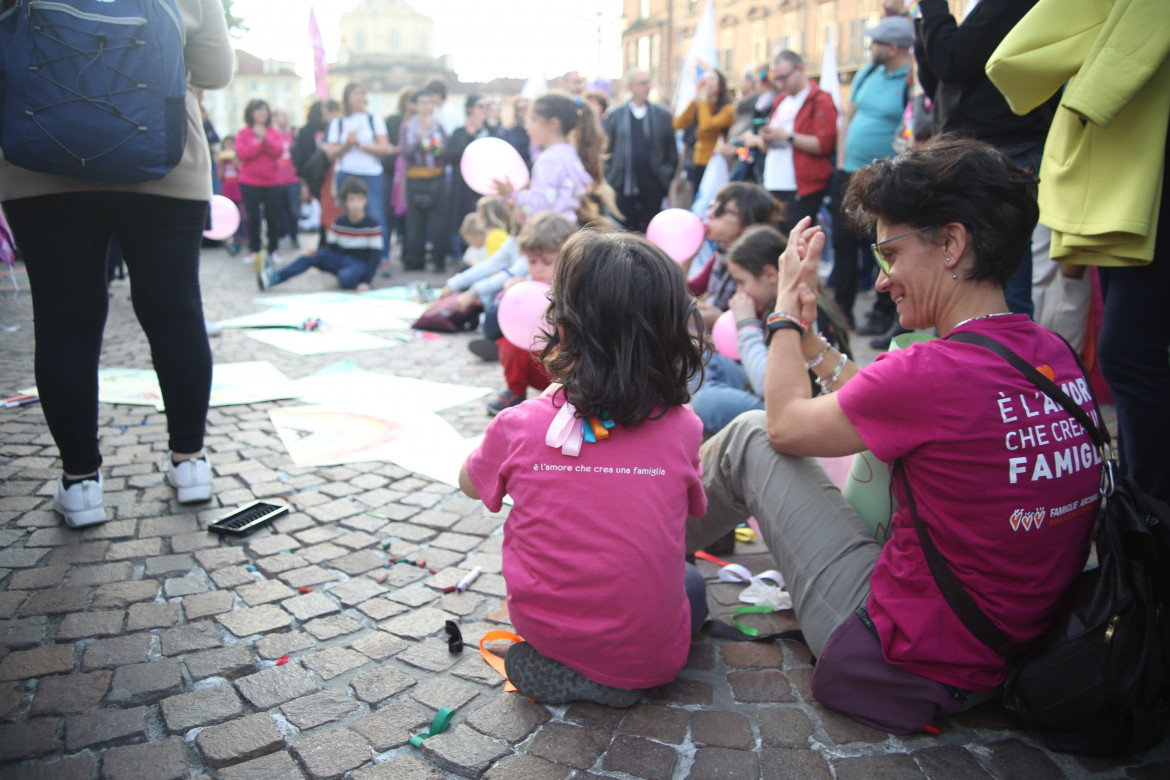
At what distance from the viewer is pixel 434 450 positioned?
146 inches

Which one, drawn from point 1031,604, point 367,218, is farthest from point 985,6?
point 367,218

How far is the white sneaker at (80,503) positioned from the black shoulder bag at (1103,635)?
2577 millimetres

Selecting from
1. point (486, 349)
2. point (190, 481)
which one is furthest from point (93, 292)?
point (486, 349)

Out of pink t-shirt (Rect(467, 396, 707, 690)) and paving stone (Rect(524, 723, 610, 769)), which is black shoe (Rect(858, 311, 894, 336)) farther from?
paving stone (Rect(524, 723, 610, 769))

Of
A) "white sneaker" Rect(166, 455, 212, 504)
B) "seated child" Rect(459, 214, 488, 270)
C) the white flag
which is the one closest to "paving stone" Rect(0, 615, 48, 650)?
"white sneaker" Rect(166, 455, 212, 504)

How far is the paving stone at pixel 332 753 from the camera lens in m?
1.66

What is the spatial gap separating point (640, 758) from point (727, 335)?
1.89 m

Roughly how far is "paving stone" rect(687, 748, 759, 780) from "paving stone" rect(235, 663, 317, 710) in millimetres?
779

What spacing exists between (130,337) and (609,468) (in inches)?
206

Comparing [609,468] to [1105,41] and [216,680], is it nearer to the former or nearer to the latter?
[216,680]

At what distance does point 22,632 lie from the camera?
2109mm

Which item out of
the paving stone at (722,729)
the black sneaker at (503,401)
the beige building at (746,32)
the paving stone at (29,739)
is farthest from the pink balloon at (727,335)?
the beige building at (746,32)

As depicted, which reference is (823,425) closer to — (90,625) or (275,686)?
(275,686)

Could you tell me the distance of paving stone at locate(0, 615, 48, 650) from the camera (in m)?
2.06
